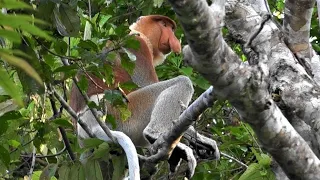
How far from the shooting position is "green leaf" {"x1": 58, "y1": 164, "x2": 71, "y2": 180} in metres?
3.00

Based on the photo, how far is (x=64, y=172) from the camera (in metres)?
3.01

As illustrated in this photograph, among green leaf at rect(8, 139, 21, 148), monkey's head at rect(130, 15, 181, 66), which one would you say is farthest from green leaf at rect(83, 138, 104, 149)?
monkey's head at rect(130, 15, 181, 66)

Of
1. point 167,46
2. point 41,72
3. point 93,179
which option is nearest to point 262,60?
point 41,72

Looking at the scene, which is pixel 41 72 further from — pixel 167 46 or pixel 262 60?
pixel 167 46

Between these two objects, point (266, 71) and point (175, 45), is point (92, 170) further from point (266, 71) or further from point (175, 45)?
point (175, 45)


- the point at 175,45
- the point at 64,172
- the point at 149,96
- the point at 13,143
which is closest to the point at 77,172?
the point at 64,172

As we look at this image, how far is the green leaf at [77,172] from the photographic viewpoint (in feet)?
9.82

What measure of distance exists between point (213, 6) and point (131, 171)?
124 centimetres

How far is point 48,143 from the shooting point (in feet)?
10.6

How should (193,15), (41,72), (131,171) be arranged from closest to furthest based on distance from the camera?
(193,15)
(41,72)
(131,171)

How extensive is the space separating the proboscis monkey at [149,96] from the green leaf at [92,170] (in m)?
0.17

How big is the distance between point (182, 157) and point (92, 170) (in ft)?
1.71

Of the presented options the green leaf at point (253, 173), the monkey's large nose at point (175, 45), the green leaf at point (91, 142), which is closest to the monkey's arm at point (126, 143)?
the green leaf at point (91, 142)

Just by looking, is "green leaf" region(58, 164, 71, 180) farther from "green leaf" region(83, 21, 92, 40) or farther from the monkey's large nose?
the monkey's large nose
